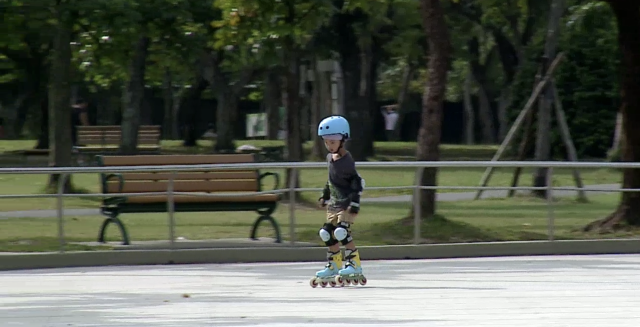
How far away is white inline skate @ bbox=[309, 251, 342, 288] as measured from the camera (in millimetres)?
10820

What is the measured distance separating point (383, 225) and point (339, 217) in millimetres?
3204

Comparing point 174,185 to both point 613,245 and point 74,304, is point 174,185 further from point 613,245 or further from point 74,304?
point 613,245

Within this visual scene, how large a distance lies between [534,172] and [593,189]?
75 cm

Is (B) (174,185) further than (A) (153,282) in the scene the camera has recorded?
Yes

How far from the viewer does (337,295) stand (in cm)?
1039

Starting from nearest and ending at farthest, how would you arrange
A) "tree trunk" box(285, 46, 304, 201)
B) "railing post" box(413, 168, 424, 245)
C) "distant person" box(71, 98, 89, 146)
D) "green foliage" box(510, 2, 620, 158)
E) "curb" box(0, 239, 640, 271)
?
"curb" box(0, 239, 640, 271), "railing post" box(413, 168, 424, 245), "tree trunk" box(285, 46, 304, 201), "green foliage" box(510, 2, 620, 158), "distant person" box(71, 98, 89, 146)

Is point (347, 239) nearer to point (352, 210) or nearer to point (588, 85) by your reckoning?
point (352, 210)

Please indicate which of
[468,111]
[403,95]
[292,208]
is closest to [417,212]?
[292,208]

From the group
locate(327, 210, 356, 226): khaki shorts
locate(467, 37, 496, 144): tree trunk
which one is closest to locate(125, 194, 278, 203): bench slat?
locate(327, 210, 356, 226): khaki shorts

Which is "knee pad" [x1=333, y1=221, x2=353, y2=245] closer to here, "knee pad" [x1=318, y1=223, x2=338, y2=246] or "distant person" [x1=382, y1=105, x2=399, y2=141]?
"knee pad" [x1=318, y1=223, x2=338, y2=246]

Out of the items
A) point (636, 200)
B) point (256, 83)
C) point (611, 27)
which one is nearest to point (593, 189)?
point (636, 200)

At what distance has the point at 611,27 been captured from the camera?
117 feet

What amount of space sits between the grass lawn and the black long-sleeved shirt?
282cm

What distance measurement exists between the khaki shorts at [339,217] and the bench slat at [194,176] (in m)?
3.15
